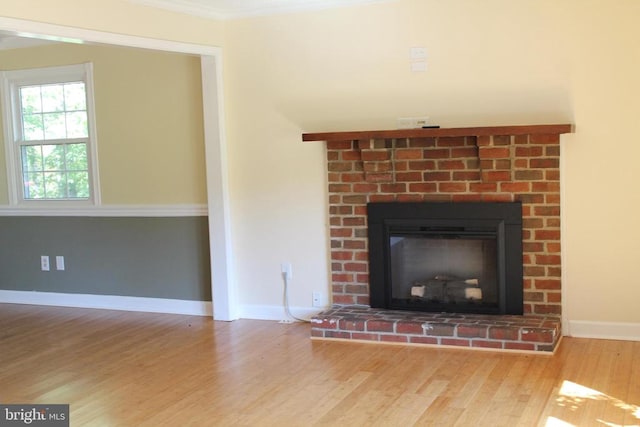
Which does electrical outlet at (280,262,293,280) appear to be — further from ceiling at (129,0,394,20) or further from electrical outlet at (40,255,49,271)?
electrical outlet at (40,255,49,271)

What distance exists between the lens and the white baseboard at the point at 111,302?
588cm

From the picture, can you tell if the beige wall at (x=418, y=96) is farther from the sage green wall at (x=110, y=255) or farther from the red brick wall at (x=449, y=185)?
the sage green wall at (x=110, y=255)

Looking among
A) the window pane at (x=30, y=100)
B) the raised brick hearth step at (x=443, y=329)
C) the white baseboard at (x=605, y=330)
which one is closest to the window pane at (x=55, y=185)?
the window pane at (x=30, y=100)

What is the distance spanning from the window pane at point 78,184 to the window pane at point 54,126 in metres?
0.35

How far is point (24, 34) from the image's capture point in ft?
13.4

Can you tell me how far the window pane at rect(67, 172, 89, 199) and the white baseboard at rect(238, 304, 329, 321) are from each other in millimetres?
1774

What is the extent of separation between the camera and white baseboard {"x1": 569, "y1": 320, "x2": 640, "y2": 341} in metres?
4.61

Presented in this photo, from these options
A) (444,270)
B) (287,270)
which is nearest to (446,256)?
Result: (444,270)

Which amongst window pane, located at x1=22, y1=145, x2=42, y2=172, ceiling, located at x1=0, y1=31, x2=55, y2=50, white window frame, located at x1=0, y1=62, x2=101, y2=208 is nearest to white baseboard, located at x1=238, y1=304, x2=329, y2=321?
white window frame, located at x1=0, y1=62, x2=101, y2=208

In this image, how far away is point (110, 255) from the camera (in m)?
6.18

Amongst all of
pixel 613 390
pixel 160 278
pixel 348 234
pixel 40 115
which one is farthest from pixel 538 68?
pixel 40 115

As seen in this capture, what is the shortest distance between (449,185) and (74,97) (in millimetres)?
3327

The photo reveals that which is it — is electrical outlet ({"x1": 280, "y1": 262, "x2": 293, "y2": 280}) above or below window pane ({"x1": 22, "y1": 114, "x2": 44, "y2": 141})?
below

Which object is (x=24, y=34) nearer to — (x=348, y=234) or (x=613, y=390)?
(x=348, y=234)
